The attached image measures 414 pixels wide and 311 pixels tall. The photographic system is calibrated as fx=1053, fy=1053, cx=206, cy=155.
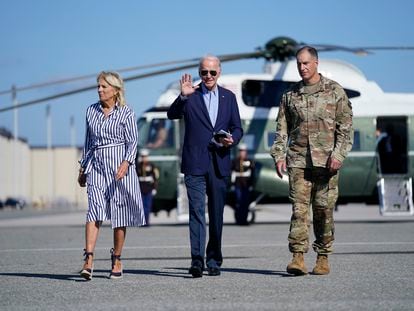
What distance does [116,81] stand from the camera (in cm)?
964

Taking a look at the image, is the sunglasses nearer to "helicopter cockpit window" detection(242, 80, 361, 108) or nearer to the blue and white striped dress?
the blue and white striped dress

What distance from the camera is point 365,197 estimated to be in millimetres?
22688

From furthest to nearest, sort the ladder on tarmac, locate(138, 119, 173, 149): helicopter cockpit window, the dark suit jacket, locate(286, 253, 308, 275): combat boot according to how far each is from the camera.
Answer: locate(138, 119, 173, 149): helicopter cockpit window → the ladder on tarmac → the dark suit jacket → locate(286, 253, 308, 275): combat boot

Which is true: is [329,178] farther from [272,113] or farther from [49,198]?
[49,198]

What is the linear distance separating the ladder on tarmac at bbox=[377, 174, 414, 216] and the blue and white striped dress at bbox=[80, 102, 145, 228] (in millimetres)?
12594

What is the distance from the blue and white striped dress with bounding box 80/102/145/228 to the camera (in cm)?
955

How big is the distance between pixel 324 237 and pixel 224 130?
4.50 ft

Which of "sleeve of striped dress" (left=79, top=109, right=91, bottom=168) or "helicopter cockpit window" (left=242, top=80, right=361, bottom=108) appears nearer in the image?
"sleeve of striped dress" (left=79, top=109, right=91, bottom=168)

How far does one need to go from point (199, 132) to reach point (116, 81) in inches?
35.7

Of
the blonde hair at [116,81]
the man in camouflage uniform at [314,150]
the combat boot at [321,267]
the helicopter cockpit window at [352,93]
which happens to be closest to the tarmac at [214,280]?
the combat boot at [321,267]

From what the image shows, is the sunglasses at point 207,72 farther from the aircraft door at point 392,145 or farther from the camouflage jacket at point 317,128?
the aircraft door at point 392,145

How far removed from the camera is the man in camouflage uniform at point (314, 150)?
9508 millimetres

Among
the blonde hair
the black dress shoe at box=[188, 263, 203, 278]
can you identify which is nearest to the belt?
the blonde hair

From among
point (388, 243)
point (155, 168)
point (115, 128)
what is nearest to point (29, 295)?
point (115, 128)
